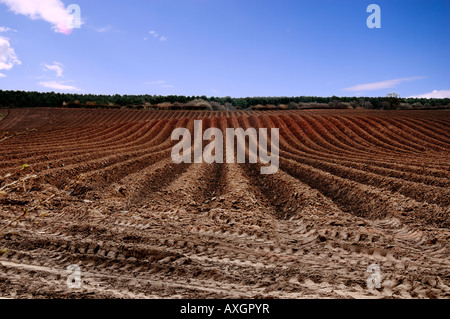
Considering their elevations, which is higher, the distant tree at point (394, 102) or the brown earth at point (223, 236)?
the distant tree at point (394, 102)

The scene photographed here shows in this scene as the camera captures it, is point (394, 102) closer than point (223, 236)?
No

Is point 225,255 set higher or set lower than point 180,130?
lower

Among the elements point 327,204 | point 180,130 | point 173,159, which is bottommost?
point 327,204

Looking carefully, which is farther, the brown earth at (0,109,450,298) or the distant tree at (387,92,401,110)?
the distant tree at (387,92,401,110)

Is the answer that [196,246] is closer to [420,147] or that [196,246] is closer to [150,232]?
[150,232]

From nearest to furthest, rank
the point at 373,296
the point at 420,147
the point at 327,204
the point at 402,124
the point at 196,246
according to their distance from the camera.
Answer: the point at 373,296, the point at 196,246, the point at 327,204, the point at 420,147, the point at 402,124

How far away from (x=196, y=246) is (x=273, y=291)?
1705 mm

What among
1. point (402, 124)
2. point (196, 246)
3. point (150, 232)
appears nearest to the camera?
point (196, 246)

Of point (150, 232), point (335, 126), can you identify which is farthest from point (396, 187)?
point (335, 126)

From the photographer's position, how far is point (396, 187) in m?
8.77

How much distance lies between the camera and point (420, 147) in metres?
19.4

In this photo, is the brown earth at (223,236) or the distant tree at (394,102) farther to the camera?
the distant tree at (394,102)

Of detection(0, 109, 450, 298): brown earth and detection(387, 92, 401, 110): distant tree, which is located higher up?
detection(387, 92, 401, 110): distant tree
